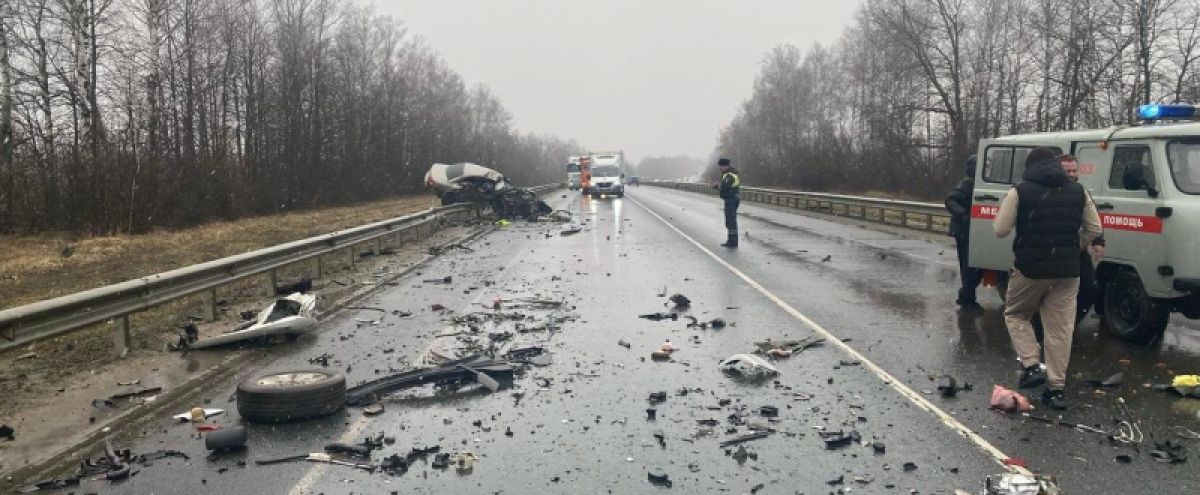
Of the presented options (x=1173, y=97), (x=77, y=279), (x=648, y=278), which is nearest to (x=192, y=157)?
(x=77, y=279)

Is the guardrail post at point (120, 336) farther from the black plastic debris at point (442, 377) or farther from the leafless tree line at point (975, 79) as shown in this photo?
the leafless tree line at point (975, 79)

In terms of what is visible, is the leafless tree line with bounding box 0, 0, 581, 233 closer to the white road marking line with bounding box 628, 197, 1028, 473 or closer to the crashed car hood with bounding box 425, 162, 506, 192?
the crashed car hood with bounding box 425, 162, 506, 192

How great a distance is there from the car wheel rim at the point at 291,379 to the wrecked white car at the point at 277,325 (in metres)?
2.29

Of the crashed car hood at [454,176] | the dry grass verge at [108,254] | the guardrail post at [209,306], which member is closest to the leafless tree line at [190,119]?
the dry grass verge at [108,254]

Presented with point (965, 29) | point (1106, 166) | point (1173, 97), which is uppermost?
point (965, 29)

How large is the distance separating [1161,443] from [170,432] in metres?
6.42

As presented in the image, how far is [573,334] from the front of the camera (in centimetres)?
860

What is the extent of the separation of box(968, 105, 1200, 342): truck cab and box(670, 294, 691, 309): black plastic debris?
458cm

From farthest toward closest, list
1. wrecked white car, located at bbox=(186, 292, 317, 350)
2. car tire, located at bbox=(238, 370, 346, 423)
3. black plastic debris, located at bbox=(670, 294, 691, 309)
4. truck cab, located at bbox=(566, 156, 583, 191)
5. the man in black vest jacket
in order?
truck cab, located at bbox=(566, 156, 583, 191), black plastic debris, located at bbox=(670, 294, 691, 309), wrecked white car, located at bbox=(186, 292, 317, 350), the man in black vest jacket, car tire, located at bbox=(238, 370, 346, 423)

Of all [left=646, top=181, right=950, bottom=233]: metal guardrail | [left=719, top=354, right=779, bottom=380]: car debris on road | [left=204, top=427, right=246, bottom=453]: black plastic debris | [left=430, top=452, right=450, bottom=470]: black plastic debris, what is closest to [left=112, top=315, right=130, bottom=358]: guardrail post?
[left=204, top=427, right=246, bottom=453]: black plastic debris

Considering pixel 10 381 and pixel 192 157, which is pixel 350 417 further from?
pixel 192 157

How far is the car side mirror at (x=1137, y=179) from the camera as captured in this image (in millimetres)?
7396

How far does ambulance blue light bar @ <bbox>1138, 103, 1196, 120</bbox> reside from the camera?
7941 millimetres

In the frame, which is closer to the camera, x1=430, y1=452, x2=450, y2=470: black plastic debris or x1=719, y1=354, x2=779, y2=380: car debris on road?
x1=430, y1=452, x2=450, y2=470: black plastic debris
